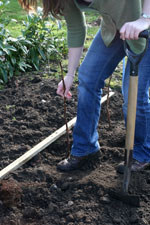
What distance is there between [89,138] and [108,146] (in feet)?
1.80

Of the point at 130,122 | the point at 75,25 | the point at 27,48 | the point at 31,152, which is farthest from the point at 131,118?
Result: the point at 27,48

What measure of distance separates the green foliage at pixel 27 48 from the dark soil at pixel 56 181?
0.86 metres

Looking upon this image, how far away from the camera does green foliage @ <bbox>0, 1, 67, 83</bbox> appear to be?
4.80 meters

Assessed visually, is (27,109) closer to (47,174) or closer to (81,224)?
(47,174)

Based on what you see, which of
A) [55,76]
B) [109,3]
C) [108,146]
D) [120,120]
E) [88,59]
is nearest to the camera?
[109,3]

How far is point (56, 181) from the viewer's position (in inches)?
118

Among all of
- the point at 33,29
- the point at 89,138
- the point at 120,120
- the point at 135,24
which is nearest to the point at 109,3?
the point at 135,24

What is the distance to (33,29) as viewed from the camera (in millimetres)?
5344

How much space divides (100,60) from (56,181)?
101cm

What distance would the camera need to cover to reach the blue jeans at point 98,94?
2.75 m

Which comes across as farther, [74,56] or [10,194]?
[74,56]

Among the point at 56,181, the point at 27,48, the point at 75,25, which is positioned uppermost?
the point at 75,25

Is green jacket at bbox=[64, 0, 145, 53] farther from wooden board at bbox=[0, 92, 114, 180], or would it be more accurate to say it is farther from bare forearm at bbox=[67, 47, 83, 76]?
wooden board at bbox=[0, 92, 114, 180]

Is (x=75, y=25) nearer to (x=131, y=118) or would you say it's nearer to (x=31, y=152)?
(x=131, y=118)
